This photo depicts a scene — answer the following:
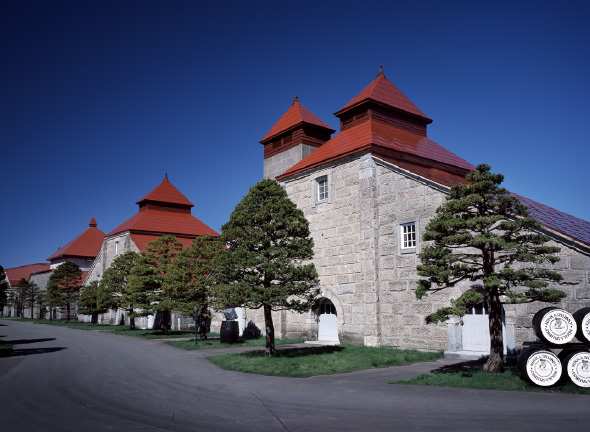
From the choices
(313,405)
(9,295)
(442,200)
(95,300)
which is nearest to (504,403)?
(313,405)

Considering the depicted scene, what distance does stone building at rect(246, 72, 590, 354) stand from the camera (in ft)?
59.9

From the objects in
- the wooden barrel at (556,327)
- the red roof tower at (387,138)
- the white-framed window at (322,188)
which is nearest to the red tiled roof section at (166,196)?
the red roof tower at (387,138)

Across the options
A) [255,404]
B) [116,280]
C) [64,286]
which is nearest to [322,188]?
[255,404]

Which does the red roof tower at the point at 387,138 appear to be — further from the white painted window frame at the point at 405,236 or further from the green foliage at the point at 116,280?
the green foliage at the point at 116,280

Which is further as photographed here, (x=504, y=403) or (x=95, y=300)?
(x=95, y=300)

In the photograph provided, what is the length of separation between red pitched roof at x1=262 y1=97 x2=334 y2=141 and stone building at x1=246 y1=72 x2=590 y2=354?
516 cm

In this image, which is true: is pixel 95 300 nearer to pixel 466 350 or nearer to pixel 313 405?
pixel 466 350

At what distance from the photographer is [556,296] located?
12.5m

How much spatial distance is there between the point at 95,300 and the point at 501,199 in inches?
1695

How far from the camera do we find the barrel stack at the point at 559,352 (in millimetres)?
11023

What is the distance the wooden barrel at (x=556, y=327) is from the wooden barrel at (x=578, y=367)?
0.39m

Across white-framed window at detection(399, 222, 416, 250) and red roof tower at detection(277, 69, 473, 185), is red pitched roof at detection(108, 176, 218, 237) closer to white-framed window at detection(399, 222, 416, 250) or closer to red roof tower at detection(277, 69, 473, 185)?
red roof tower at detection(277, 69, 473, 185)

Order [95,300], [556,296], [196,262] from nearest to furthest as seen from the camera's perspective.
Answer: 1. [556,296]
2. [196,262]
3. [95,300]

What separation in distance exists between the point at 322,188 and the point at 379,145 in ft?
14.0
